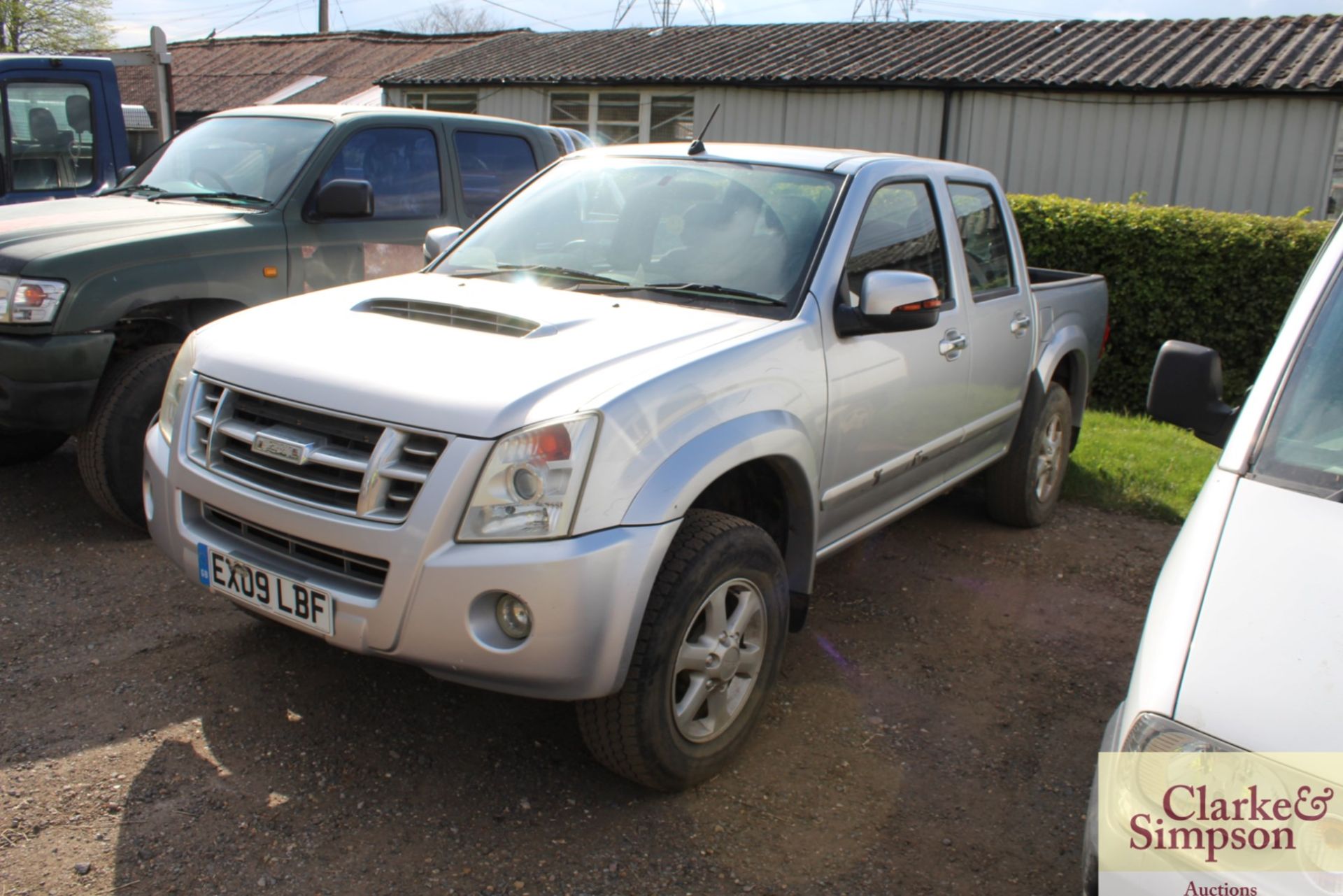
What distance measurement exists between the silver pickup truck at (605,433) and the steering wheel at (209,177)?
202 centimetres

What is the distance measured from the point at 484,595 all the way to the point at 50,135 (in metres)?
6.45

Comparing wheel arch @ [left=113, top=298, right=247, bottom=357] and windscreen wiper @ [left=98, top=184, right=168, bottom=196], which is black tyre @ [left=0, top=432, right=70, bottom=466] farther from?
windscreen wiper @ [left=98, top=184, right=168, bottom=196]

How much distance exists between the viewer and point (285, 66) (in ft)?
98.1

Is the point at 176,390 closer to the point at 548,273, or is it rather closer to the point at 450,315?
the point at 450,315

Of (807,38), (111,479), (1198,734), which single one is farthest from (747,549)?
(807,38)

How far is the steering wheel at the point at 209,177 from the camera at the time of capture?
5762mm

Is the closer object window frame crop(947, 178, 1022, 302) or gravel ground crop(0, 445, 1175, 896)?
gravel ground crop(0, 445, 1175, 896)

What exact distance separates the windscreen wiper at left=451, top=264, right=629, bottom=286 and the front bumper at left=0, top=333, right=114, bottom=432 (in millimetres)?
1749

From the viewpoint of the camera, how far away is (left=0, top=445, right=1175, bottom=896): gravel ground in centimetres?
279

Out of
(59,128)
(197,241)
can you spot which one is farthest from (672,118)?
(197,241)

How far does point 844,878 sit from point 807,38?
19.4m

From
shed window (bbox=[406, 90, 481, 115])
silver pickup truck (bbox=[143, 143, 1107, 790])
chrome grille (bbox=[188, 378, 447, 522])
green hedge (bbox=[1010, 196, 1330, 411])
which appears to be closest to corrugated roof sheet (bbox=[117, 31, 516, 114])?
shed window (bbox=[406, 90, 481, 115])

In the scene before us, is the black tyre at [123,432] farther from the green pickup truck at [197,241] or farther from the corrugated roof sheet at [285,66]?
the corrugated roof sheet at [285,66]

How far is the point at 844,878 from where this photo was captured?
287 centimetres
